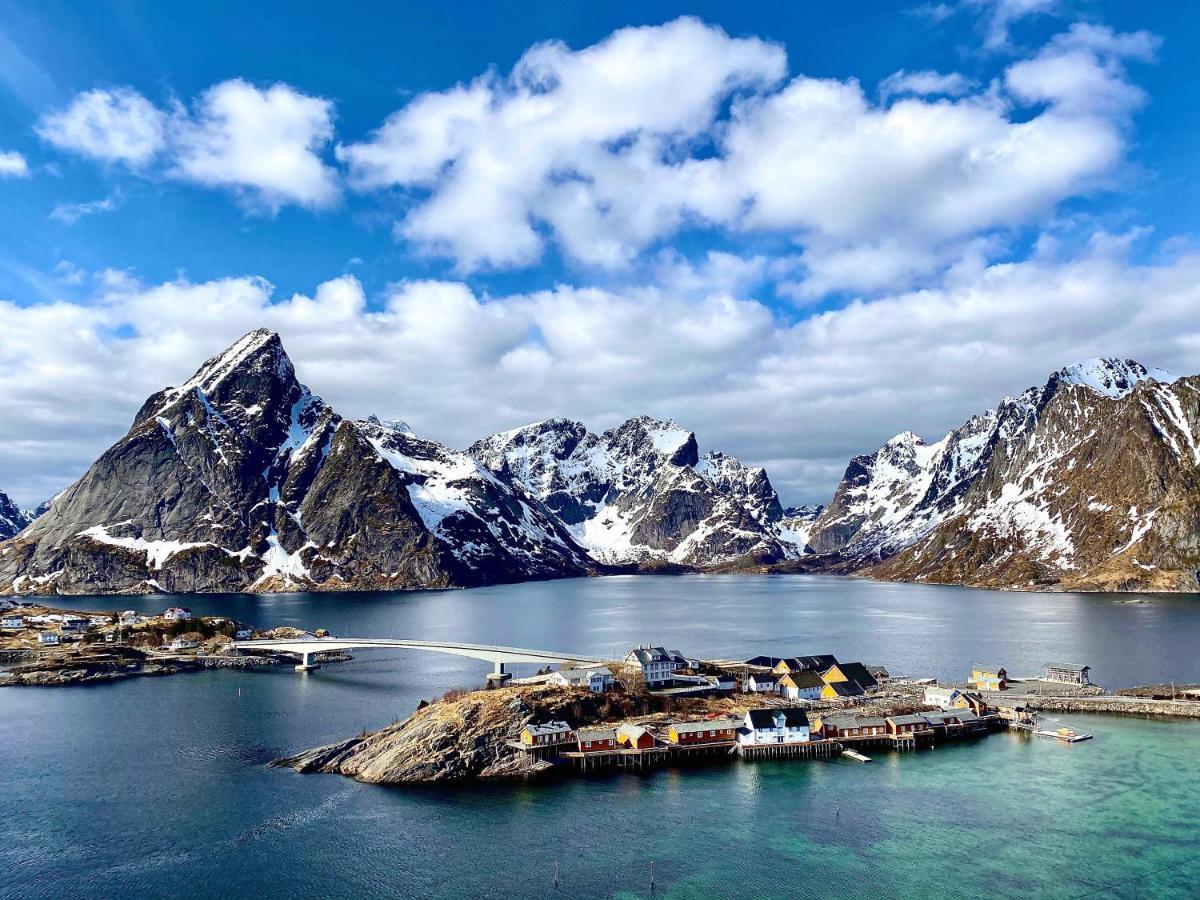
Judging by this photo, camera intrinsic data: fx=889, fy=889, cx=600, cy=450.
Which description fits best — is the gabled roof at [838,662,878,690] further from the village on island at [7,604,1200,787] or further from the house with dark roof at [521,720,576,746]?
the house with dark roof at [521,720,576,746]

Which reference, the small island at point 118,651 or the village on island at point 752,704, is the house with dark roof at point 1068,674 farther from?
the small island at point 118,651

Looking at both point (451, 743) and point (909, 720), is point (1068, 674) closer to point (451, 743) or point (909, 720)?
point (909, 720)

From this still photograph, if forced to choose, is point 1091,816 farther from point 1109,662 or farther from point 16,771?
point 16,771

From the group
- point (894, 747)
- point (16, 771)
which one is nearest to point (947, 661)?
point (894, 747)

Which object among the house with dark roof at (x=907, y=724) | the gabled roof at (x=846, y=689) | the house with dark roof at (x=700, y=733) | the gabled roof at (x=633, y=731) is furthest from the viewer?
the gabled roof at (x=846, y=689)

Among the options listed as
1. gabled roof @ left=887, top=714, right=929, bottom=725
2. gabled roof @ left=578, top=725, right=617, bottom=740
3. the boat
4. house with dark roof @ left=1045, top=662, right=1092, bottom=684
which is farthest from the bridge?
house with dark roof @ left=1045, top=662, right=1092, bottom=684

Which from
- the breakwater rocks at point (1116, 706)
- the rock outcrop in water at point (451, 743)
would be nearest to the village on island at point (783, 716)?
the rock outcrop in water at point (451, 743)

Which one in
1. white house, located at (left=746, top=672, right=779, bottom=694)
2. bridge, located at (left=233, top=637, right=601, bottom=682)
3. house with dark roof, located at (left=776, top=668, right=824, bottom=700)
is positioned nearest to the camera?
house with dark roof, located at (left=776, top=668, right=824, bottom=700)
